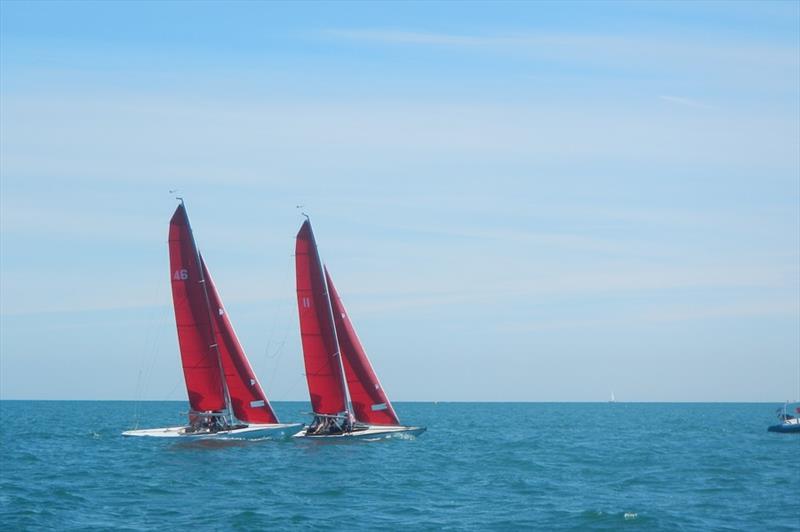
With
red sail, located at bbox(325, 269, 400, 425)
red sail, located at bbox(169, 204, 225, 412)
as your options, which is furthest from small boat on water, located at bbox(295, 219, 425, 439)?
red sail, located at bbox(169, 204, 225, 412)

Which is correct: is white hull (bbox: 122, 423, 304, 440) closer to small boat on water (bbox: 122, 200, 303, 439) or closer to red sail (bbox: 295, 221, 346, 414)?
small boat on water (bbox: 122, 200, 303, 439)

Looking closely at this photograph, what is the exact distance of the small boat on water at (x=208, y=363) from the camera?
67375 mm

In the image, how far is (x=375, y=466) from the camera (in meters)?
57.6

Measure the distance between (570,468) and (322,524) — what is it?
23555 millimetres

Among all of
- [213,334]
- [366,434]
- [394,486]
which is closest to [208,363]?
[213,334]

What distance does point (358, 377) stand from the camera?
7031cm

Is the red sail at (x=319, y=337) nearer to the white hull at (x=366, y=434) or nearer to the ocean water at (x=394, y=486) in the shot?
the white hull at (x=366, y=434)

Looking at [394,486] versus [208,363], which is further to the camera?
[208,363]

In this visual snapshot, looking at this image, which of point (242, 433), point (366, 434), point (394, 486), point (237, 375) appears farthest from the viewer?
point (237, 375)

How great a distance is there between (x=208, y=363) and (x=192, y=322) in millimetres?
2705

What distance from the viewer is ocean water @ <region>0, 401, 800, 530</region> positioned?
129 ft

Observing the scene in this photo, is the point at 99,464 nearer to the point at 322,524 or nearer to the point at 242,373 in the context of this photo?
the point at 242,373

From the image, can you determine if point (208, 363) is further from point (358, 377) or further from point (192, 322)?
point (358, 377)

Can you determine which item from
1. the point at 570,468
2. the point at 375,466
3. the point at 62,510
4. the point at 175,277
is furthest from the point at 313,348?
the point at 62,510
